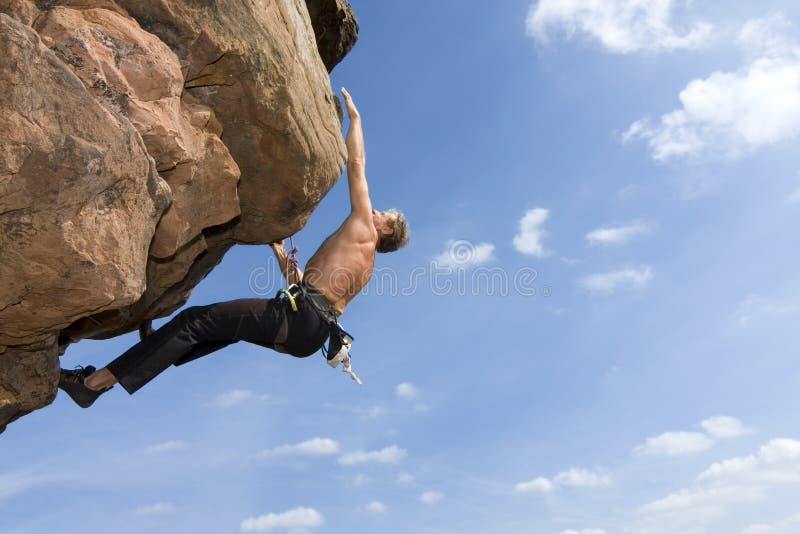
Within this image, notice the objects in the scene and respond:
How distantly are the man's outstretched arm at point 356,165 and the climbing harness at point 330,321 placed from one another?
103 centimetres

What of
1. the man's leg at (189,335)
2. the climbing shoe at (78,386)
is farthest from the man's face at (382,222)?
the climbing shoe at (78,386)

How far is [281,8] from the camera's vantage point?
7062mm

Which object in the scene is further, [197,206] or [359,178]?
[359,178]

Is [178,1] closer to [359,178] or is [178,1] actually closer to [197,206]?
[197,206]

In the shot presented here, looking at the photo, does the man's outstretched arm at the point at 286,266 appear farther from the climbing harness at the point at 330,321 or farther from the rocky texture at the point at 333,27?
the rocky texture at the point at 333,27

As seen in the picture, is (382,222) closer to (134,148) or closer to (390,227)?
(390,227)

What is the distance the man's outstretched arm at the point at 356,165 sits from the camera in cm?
782

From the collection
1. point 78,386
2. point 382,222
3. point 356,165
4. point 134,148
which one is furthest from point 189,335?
point 356,165

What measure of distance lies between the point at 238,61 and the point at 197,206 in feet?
4.72

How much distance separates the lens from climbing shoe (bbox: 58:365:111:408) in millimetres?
7262

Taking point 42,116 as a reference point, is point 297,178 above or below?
above

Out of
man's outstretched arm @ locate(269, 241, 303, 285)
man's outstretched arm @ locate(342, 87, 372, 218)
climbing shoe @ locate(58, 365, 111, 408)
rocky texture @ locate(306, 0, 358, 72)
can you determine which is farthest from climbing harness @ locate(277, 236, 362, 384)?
rocky texture @ locate(306, 0, 358, 72)

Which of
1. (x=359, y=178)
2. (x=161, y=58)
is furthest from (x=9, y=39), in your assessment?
(x=359, y=178)

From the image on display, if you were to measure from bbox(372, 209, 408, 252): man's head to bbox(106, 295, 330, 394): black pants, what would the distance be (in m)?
1.27
